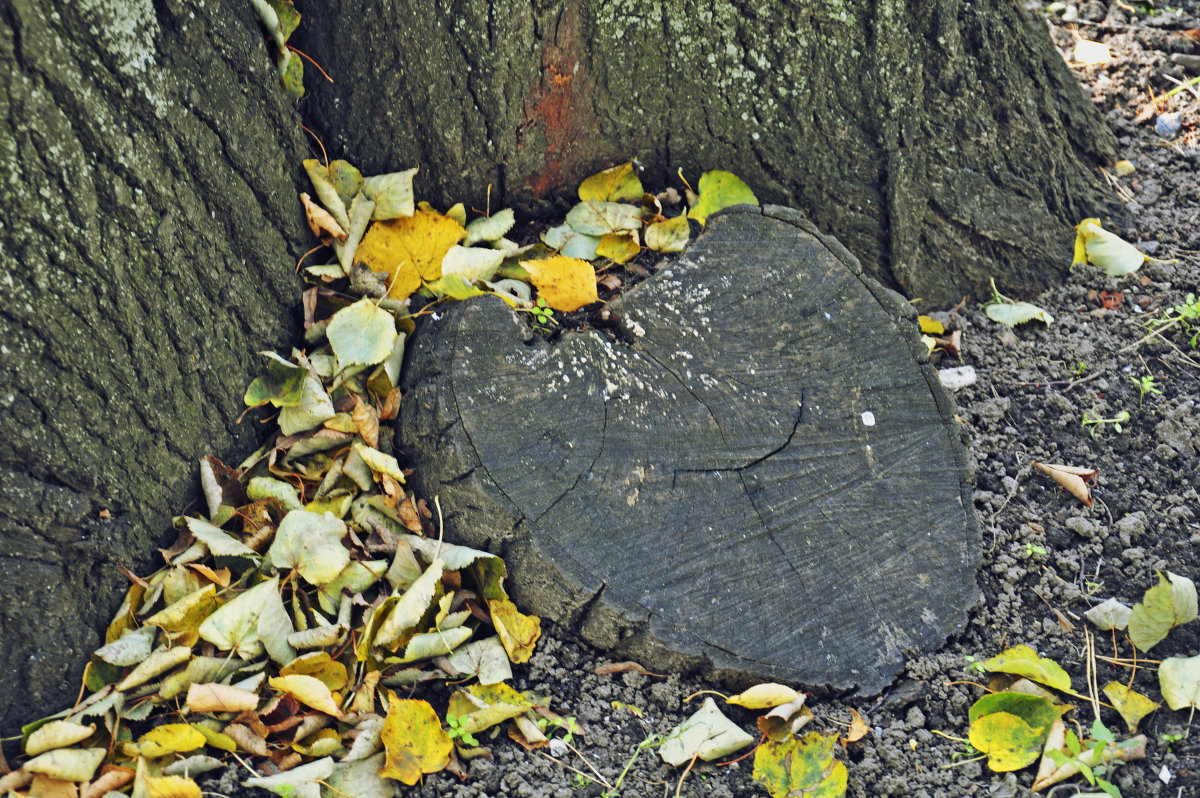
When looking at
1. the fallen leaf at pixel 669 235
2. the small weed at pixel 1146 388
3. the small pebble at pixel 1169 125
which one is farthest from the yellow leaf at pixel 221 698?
the small pebble at pixel 1169 125

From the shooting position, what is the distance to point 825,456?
6.77 feet

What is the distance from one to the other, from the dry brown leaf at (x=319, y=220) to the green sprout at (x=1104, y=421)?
2000 mm

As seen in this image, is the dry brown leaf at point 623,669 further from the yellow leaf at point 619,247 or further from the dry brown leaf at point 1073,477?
the dry brown leaf at point 1073,477

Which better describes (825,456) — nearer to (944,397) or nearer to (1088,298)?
(944,397)

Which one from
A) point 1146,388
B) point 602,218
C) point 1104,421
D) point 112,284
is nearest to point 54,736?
point 112,284

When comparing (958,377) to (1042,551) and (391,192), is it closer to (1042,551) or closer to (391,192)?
(1042,551)

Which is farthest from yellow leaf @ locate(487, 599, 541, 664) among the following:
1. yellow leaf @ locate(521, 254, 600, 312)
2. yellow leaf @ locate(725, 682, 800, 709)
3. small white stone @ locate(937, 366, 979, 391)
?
small white stone @ locate(937, 366, 979, 391)

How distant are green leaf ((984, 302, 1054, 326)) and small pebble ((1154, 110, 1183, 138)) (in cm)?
103

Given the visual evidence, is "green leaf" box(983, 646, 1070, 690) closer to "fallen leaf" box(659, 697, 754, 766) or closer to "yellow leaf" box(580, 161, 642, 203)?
"fallen leaf" box(659, 697, 754, 766)

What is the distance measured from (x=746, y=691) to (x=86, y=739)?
130cm

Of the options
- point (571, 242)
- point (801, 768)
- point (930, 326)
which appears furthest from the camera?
point (930, 326)

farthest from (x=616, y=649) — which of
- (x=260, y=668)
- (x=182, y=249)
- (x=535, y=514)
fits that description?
(x=182, y=249)

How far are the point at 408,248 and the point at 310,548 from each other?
2.56ft

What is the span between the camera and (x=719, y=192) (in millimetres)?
2461
